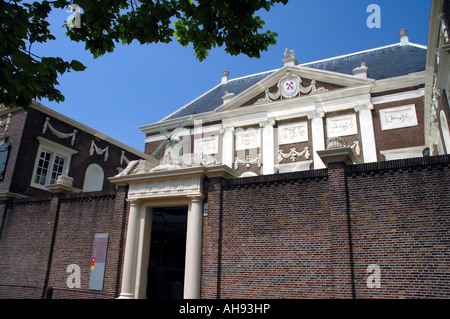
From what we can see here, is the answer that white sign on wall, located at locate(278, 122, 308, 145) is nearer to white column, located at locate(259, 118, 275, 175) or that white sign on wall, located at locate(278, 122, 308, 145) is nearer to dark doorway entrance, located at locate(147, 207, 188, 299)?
white column, located at locate(259, 118, 275, 175)

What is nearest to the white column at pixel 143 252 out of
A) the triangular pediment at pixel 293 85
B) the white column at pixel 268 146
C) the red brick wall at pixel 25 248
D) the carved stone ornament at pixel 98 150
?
the red brick wall at pixel 25 248

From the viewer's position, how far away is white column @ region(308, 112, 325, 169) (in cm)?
2161

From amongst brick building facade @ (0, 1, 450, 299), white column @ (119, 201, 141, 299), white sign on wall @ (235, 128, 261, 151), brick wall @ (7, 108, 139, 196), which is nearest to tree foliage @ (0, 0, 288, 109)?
brick building facade @ (0, 1, 450, 299)

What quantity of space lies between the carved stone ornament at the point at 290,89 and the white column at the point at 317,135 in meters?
1.79

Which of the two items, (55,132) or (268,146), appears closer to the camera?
(55,132)

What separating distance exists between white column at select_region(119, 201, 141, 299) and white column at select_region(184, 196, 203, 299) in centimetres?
203

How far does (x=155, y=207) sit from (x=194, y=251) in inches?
98.5

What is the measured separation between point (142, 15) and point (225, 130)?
18.7m

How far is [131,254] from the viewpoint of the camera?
1152 cm

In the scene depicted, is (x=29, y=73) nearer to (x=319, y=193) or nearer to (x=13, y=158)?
(x=319, y=193)

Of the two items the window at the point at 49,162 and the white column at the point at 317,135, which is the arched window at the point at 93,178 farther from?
the white column at the point at 317,135

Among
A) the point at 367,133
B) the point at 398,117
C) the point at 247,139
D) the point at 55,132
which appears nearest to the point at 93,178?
the point at 55,132

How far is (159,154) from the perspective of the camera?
2805 centimetres

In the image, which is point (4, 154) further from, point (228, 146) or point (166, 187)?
point (228, 146)
